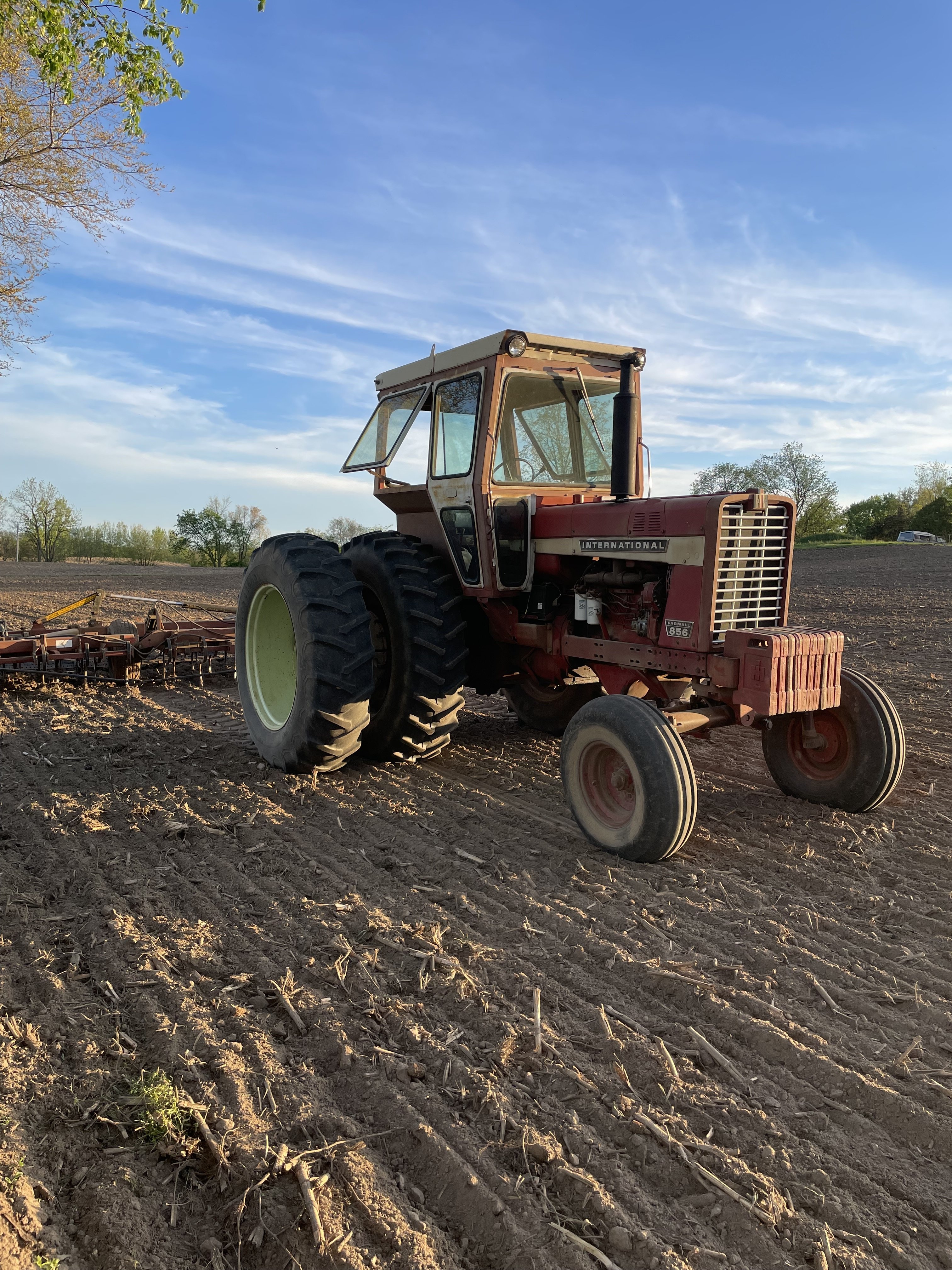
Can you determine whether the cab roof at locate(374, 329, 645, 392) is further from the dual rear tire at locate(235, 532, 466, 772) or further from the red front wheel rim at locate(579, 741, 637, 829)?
the red front wheel rim at locate(579, 741, 637, 829)

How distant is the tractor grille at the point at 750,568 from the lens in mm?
4461

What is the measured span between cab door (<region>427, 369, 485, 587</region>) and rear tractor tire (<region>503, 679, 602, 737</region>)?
52.6 inches

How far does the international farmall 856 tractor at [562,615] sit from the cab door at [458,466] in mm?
16

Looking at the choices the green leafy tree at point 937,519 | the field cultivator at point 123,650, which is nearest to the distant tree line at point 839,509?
the green leafy tree at point 937,519

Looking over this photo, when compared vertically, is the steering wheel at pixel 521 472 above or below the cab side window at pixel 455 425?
below

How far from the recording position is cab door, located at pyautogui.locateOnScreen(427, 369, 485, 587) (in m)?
5.59

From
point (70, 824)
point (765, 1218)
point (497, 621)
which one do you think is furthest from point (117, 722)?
point (765, 1218)

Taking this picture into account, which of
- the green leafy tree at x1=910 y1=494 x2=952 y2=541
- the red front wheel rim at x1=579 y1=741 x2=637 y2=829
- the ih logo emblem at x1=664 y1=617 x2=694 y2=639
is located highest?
the green leafy tree at x1=910 y1=494 x2=952 y2=541

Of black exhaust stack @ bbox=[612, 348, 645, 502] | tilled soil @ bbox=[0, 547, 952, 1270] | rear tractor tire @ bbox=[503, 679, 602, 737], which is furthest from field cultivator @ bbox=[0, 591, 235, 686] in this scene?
black exhaust stack @ bbox=[612, 348, 645, 502]

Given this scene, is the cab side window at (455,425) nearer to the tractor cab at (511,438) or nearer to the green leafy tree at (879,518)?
the tractor cab at (511,438)

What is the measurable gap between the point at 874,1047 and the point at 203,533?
2131 inches

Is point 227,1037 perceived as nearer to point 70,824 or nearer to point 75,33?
point 70,824

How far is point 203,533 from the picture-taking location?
53125 millimetres

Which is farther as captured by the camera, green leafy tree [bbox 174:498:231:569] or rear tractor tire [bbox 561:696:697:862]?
green leafy tree [bbox 174:498:231:569]
